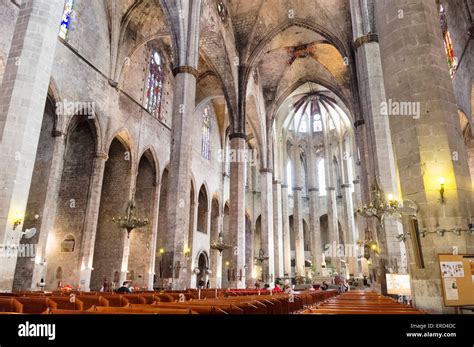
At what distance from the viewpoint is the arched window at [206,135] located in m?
28.3

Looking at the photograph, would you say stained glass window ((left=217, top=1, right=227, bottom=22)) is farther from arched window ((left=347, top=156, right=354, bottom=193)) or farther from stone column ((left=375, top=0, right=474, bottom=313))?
arched window ((left=347, top=156, right=354, bottom=193))

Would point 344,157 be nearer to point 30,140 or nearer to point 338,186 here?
point 338,186

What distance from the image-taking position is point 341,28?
2117 centimetres

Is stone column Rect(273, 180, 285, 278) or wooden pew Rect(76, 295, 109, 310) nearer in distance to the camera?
wooden pew Rect(76, 295, 109, 310)

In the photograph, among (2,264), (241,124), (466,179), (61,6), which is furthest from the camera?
(241,124)

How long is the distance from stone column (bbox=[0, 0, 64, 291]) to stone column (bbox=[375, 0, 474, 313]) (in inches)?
319

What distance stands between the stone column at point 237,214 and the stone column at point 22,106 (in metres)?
14.0

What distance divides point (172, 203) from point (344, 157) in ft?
88.2

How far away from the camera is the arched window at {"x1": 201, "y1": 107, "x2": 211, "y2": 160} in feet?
92.8

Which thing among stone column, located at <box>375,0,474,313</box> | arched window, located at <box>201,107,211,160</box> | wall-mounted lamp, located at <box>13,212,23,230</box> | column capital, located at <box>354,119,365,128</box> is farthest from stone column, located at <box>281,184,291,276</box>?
wall-mounted lamp, located at <box>13,212,23,230</box>

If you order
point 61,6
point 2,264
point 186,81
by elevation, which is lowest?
point 2,264

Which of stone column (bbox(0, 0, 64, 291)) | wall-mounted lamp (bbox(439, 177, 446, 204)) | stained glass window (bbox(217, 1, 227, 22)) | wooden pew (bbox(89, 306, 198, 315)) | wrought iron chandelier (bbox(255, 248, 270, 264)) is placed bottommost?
wooden pew (bbox(89, 306, 198, 315))

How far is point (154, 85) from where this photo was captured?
74.9 ft
